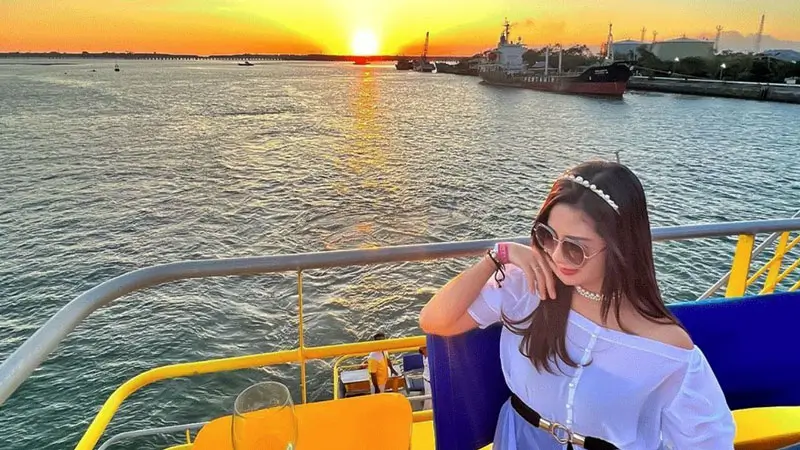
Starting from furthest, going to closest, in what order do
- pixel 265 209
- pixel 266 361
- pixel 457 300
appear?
1. pixel 265 209
2. pixel 266 361
3. pixel 457 300

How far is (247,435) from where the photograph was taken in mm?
1228

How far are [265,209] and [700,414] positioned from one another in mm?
20450

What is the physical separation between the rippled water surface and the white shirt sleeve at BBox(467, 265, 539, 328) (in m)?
10.4

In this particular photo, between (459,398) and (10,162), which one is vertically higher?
(459,398)

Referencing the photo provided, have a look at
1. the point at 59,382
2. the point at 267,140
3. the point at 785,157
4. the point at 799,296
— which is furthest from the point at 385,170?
the point at 799,296

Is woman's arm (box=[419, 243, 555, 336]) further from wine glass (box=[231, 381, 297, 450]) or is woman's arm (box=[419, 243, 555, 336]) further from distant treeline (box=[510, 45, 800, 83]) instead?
distant treeline (box=[510, 45, 800, 83])

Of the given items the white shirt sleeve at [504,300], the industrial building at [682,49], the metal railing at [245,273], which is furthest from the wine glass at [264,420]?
the industrial building at [682,49]

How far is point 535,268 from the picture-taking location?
1.42m

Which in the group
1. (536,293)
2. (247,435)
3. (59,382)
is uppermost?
(536,293)

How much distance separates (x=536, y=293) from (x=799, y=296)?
44.2 inches

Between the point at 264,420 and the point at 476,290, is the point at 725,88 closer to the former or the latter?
the point at 476,290

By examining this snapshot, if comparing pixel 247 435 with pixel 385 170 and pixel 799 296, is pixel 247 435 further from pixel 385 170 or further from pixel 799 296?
pixel 385 170

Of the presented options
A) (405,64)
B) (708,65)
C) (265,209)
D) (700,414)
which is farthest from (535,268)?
(405,64)

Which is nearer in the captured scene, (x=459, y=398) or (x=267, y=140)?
(x=459, y=398)
